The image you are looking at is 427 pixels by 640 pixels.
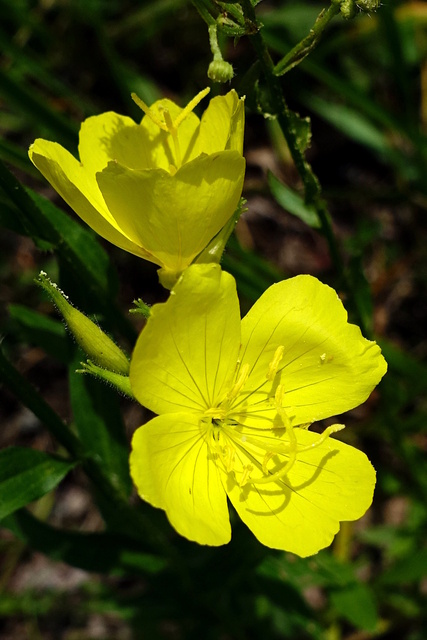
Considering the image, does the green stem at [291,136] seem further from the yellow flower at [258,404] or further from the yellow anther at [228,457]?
the yellow anther at [228,457]

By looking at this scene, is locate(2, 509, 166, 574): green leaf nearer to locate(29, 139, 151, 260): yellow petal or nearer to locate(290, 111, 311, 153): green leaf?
locate(29, 139, 151, 260): yellow petal

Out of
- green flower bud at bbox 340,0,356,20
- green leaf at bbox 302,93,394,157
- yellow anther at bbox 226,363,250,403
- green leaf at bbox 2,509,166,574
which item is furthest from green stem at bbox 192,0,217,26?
green leaf at bbox 302,93,394,157

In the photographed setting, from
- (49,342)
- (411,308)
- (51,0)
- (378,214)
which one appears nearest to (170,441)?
(49,342)

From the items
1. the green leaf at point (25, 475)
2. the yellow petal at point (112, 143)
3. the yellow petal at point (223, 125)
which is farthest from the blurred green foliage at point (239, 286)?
the yellow petal at point (112, 143)

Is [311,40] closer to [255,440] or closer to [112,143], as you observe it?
[112,143]

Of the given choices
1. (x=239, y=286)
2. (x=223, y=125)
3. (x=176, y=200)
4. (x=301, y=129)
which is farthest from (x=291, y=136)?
(x=239, y=286)

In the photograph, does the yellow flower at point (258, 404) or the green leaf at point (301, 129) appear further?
the green leaf at point (301, 129)
